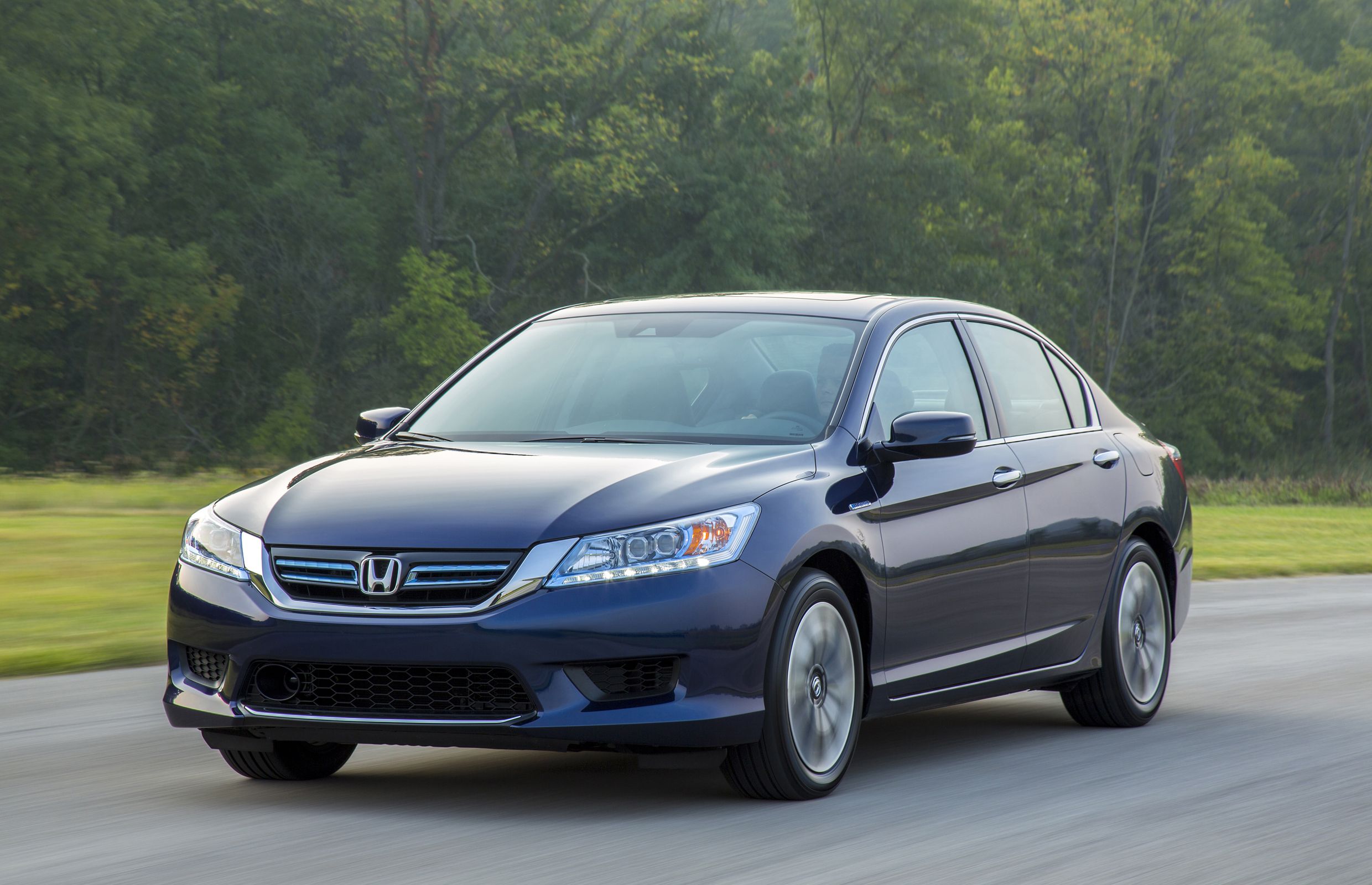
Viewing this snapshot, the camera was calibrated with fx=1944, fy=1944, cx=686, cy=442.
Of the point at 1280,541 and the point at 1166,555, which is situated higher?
the point at 1166,555

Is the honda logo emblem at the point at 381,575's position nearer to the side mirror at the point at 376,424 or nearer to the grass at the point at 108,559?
the side mirror at the point at 376,424

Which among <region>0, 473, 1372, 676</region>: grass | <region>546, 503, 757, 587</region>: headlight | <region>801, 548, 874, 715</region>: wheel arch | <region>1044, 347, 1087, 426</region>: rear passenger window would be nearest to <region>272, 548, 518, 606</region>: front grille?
<region>546, 503, 757, 587</region>: headlight

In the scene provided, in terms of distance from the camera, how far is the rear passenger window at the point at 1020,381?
7.58 m

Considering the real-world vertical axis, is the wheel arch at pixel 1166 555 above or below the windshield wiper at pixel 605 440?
below

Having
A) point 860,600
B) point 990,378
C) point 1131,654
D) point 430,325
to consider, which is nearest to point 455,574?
point 860,600

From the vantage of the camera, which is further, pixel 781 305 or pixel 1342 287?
pixel 1342 287

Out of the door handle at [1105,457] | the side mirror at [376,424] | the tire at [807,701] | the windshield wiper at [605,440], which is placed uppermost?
the windshield wiper at [605,440]

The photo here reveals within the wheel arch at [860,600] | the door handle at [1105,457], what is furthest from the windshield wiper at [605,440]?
the door handle at [1105,457]

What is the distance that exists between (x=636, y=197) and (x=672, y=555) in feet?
140

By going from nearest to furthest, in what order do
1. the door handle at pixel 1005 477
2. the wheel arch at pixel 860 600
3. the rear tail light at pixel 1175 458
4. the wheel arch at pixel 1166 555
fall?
1. the wheel arch at pixel 860 600
2. the door handle at pixel 1005 477
3. the wheel arch at pixel 1166 555
4. the rear tail light at pixel 1175 458

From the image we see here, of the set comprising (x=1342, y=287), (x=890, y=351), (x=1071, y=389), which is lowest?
(x=1342, y=287)

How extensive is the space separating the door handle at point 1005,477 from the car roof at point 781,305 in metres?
0.66

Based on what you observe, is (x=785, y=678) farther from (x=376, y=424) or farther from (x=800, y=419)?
(x=376, y=424)

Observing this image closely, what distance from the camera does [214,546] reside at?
19.2 feet
